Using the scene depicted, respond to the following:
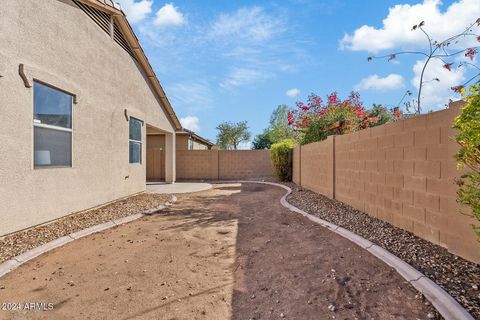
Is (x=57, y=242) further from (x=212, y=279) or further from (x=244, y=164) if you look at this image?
(x=244, y=164)

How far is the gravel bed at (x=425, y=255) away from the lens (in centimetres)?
289

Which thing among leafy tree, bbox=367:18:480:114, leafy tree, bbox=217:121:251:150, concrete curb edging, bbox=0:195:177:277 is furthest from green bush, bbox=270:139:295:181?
leafy tree, bbox=217:121:251:150

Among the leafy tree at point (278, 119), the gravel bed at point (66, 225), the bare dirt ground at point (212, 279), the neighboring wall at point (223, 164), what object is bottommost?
the bare dirt ground at point (212, 279)

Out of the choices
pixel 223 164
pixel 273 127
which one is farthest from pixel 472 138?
pixel 273 127

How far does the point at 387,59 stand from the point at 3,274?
28.1 feet

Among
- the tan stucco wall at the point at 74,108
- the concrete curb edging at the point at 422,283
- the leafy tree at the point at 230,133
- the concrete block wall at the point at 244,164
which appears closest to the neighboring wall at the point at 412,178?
the concrete curb edging at the point at 422,283

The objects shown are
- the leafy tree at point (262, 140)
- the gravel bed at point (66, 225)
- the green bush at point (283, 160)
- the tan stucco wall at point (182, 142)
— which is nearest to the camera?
the gravel bed at point (66, 225)

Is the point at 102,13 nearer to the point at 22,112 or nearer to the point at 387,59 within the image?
the point at 22,112

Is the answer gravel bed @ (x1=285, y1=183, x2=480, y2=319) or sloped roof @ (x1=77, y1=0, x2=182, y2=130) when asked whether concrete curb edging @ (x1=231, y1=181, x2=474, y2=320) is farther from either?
sloped roof @ (x1=77, y1=0, x2=182, y2=130)

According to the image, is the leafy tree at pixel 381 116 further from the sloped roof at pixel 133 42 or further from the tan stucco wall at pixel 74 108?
the tan stucco wall at pixel 74 108

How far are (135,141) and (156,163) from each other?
7.90m

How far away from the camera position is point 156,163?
1806cm

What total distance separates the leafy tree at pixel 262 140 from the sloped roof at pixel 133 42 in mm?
27938

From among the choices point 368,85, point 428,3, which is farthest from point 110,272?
point 368,85
